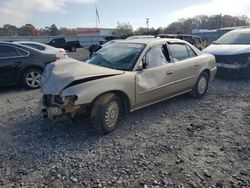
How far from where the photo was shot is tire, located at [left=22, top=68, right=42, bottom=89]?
7.06 metres

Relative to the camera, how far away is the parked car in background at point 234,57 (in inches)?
311

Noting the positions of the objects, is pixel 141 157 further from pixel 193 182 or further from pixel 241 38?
pixel 241 38

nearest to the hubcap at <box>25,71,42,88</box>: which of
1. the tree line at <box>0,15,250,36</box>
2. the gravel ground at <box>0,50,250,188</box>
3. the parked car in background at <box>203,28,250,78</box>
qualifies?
the gravel ground at <box>0,50,250,188</box>

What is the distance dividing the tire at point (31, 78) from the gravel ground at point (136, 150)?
1.76 metres

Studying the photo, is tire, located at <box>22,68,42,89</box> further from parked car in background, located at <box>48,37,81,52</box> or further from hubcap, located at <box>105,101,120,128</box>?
parked car in background, located at <box>48,37,81,52</box>

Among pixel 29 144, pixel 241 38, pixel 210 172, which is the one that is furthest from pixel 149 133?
pixel 241 38

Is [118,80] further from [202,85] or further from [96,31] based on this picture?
[96,31]

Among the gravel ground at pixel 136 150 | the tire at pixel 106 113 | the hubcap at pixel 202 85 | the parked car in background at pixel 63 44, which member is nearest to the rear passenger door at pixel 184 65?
the hubcap at pixel 202 85

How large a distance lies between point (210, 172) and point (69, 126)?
2.54 metres

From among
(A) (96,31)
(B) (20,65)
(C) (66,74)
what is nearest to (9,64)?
(B) (20,65)

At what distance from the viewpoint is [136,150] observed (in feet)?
11.8

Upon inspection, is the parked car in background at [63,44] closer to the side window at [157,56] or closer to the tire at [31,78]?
the tire at [31,78]

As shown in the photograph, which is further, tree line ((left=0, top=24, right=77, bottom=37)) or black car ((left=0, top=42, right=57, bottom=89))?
tree line ((left=0, top=24, right=77, bottom=37))

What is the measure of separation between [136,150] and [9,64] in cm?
490
